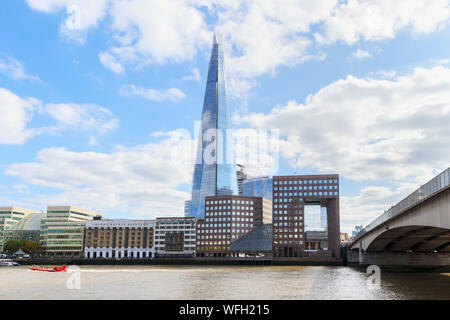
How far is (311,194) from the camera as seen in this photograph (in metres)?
182

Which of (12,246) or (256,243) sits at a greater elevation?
(256,243)

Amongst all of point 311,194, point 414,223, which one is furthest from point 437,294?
point 311,194

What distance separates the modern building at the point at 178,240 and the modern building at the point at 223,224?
3.22m

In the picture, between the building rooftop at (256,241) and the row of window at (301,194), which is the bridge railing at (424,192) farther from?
the building rooftop at (256,241)

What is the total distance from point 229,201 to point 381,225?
122 metres

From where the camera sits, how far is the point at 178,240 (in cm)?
19650

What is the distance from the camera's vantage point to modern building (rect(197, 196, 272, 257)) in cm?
19088

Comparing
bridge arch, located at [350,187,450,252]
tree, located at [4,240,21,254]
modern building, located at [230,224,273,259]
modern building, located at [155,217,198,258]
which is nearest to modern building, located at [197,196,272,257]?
modern building, located at [155,217,198,258]

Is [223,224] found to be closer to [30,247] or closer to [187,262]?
[187,262]

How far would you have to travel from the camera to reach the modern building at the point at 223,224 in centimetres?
19088

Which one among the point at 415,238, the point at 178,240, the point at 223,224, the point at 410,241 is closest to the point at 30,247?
the point at 178,240

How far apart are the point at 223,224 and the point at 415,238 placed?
386 feet

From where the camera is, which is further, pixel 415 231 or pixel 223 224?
pixel 223 224

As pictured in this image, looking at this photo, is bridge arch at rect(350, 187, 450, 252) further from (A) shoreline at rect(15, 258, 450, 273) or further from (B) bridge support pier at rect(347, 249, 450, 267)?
(A) shoreline at rect(15, 258, 450, 273)
